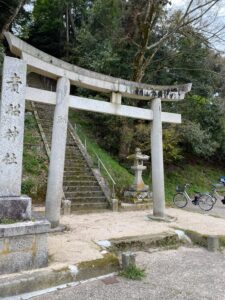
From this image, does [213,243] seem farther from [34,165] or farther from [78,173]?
[34,165]

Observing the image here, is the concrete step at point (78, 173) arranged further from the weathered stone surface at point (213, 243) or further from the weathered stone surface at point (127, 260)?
the weathered stone surface at point (127, 260)

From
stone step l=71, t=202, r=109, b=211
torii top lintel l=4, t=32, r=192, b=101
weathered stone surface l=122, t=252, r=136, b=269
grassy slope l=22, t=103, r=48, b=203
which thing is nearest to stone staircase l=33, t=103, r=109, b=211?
stone step l=71, t=202, r=109, b=211

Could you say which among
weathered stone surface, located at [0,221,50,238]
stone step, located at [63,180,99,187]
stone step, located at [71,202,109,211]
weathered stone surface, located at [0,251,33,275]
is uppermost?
stone step, located at [63,180,99,187]

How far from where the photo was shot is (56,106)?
715cm

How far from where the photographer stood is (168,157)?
16.0 metres

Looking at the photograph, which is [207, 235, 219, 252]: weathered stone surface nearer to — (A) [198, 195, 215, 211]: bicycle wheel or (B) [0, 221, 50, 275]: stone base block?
(B) [0, 221, 50, 275]: stone base block

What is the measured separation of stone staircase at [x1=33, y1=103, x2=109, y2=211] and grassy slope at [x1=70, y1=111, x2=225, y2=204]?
933 millimetres

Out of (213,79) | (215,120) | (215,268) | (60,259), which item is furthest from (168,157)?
(60,259)

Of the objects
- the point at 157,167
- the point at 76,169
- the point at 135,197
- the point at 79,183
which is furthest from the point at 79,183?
the point at 157,167

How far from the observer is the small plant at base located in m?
4.86

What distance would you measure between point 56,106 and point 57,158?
3.99ft

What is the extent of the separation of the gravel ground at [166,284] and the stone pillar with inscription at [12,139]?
1417 millimetres

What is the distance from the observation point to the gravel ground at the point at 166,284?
4246 mm

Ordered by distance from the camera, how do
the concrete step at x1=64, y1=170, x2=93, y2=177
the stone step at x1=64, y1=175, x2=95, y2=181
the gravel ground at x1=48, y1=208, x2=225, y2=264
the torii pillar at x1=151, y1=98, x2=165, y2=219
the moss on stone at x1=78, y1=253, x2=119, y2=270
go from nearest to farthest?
the moss on stone at x1=78, y1=253, x2=119, y2=270 < the gravel ground at x1=48, y1=208, x2=225, y2=264 < the torii pillar at x1=151, y1=98, x2=165, y2=219 < the stone step at x1=64, y1=175, x2=95, y2=181 < the concrete step at x1=64, y1=170, x2=93, y2=177
